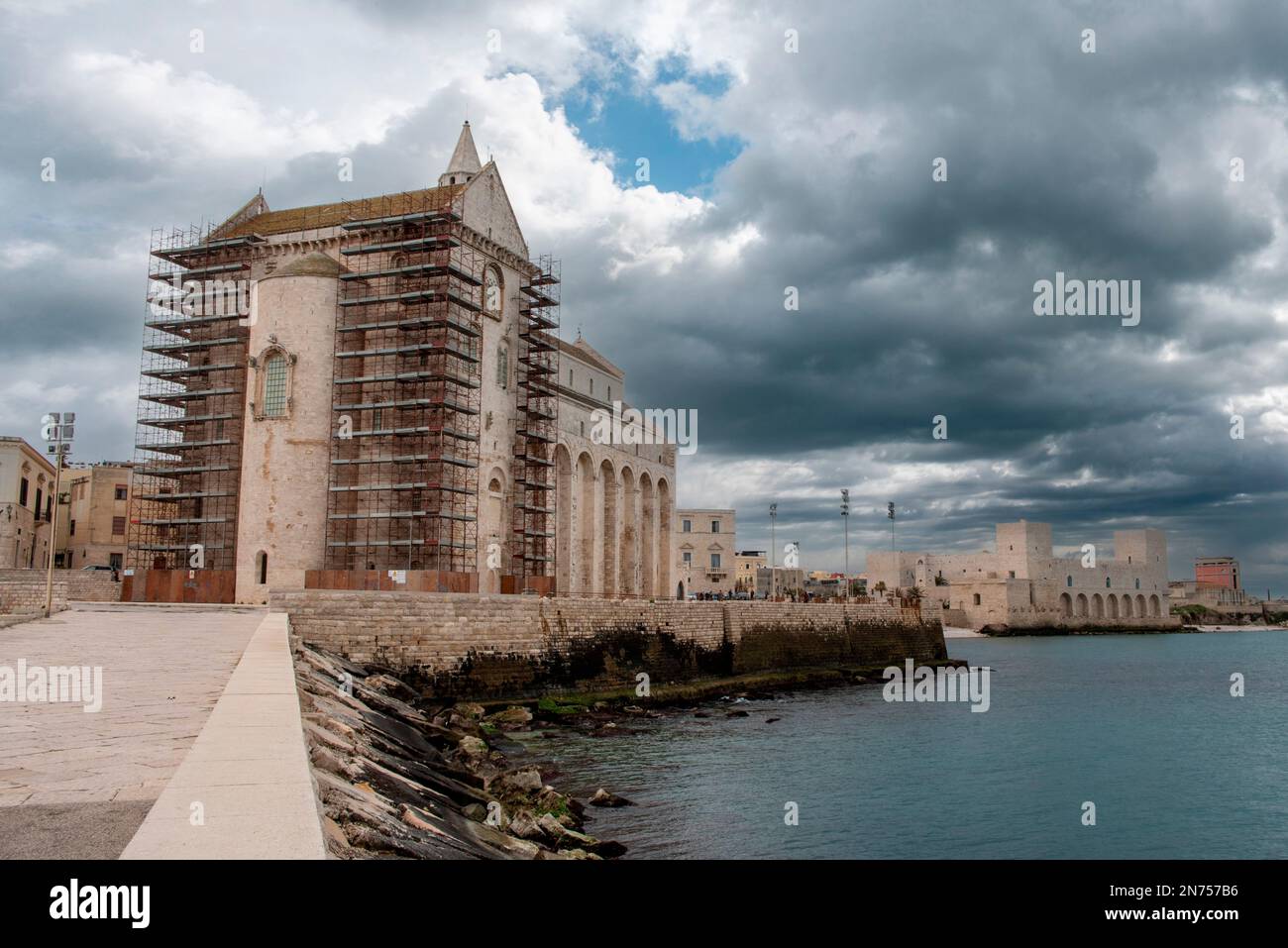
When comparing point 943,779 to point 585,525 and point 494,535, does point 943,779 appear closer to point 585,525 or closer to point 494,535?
point 494,535

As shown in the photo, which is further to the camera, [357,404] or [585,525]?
[585,525]

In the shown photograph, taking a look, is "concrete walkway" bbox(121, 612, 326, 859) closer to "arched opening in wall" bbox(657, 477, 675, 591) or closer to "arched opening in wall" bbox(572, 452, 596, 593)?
"arched opening in wall" bbox(572, 452, 596, 593)

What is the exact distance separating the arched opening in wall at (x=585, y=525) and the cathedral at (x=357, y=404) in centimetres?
426

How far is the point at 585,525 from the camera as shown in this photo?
4747 centimetres

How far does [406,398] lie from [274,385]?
5028 mm

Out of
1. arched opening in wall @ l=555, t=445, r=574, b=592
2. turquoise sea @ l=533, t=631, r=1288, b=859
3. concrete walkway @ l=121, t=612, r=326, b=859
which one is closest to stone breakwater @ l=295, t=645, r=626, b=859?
concrete walkway @ l=121, t=612, r=326, b=859

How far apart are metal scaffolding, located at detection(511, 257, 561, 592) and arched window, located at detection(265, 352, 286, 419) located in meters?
9.18

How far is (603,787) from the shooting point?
16.7 m

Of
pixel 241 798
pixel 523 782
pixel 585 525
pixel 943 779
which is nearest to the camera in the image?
pixel 241 798

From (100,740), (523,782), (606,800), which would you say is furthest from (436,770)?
(100,740)

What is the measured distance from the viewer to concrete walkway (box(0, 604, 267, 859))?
183 inches

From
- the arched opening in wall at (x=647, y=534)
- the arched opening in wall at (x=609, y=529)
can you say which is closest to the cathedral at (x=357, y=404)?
the arched opening in wall at (x=609, y=529)
